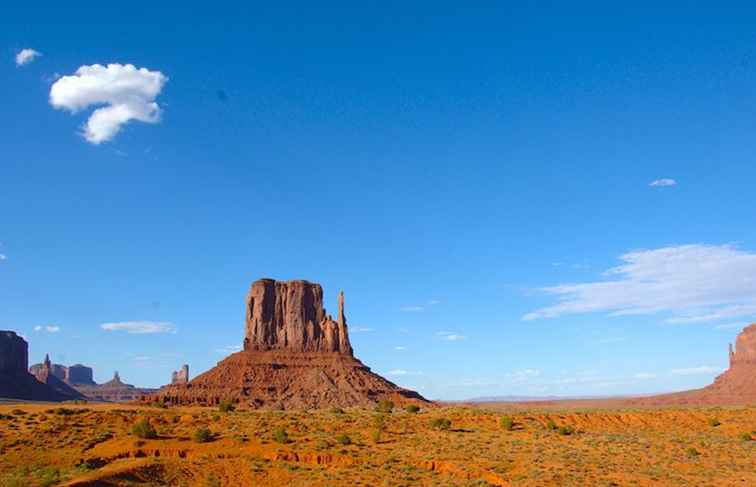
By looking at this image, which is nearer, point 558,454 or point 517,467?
point 517,467

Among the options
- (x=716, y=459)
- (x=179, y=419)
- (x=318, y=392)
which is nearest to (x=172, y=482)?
(x=179, y=419)

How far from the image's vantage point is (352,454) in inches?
1641

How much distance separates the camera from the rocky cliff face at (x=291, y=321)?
470 ft

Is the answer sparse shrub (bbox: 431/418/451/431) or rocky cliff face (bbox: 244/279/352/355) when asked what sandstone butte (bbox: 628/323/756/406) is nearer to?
rocky cliff face (bbox: 244/279/352/355)

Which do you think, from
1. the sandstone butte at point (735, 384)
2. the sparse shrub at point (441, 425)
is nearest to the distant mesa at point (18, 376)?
the sparse shrub at point (441, 425)

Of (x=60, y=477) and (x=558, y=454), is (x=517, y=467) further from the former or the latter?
(x=60, y=477)

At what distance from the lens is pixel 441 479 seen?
34906 mm

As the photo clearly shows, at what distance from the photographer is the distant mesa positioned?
170m

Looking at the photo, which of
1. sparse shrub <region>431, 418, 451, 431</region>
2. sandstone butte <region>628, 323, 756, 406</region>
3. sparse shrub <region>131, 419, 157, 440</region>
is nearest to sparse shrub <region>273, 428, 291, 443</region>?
sparse shrub <region>131, 419, 157, 440</region>

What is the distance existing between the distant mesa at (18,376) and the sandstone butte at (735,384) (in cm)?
16262

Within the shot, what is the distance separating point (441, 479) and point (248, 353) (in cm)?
10523

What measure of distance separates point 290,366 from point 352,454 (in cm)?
8860

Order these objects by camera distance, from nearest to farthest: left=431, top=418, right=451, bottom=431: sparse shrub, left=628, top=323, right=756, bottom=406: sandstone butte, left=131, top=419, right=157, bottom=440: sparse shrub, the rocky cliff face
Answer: left=131, top=419, right=157, bottom=440: sparse shrub, left=431, top=418, right=451, bottom=431: sparse shrub, the rocky cliff face, left=628, top=323, right=756, bottom=406: sandstone butte

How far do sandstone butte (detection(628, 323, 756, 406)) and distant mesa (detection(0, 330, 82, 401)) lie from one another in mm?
162622
